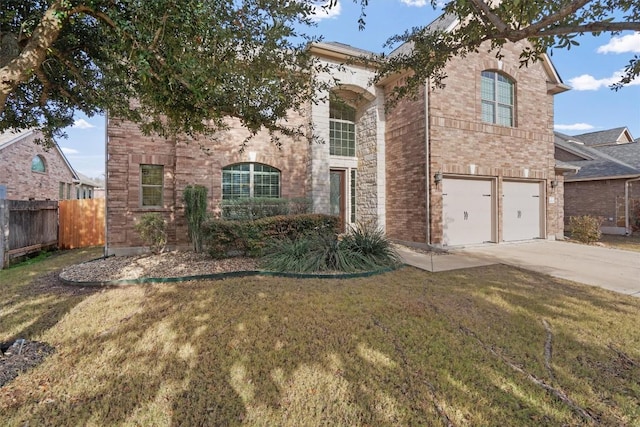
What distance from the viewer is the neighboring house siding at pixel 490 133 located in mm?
9258

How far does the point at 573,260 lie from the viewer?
7602 mm

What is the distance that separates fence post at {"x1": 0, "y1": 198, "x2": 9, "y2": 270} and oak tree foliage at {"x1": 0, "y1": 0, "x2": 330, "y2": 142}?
341 centimetres

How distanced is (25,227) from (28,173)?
35.2ft

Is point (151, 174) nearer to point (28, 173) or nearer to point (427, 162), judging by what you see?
point (427, 162)

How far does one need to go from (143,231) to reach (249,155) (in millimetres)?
3869

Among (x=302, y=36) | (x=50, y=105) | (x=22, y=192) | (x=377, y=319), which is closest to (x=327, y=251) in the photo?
(x=377, y=319)

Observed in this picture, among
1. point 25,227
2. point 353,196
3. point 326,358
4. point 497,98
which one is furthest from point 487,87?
point 25,227

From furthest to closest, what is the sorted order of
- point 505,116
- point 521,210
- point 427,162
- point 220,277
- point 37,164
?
point 37,164 < point 521,210 < point 505,116 < point 427,162 < point 220,277

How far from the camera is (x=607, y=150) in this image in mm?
18375

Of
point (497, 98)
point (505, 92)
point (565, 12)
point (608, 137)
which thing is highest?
point (608, 137)

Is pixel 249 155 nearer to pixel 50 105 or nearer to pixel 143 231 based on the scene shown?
pixel 143 231

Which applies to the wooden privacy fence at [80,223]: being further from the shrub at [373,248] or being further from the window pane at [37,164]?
the shrub at [373,248]

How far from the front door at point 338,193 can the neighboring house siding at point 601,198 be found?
43.4 feet

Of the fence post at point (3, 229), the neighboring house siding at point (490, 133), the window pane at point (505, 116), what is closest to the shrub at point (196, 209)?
the fence post at point (3, 229)
